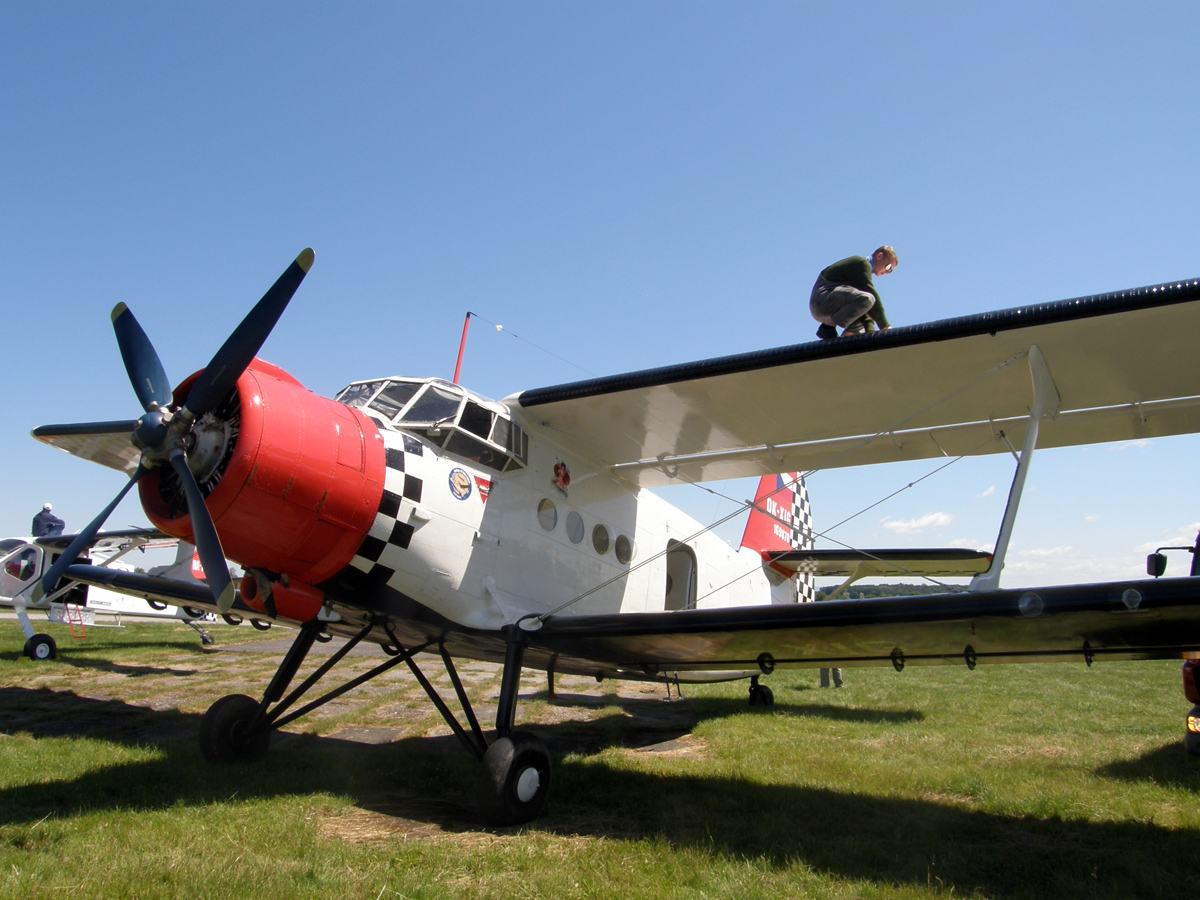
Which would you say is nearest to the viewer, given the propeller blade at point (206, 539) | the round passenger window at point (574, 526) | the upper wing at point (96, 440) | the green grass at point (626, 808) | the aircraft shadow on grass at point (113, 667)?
the green grass at point (626, 808)

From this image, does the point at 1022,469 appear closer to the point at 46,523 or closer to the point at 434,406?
the point at 434,406

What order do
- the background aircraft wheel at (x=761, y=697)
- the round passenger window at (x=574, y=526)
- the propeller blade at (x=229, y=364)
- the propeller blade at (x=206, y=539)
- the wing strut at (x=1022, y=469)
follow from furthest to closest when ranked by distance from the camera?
the background aircraft wheel at (x=761, y=697)
the round passenger window at (x=574, y=526)
the wing strut at (x=1022, y=469)
the propeller blade at (x=229, y=364)
the propeller blade at (x=206, y=539)

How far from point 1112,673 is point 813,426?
16309 millimetres

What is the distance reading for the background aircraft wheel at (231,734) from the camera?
6348mm

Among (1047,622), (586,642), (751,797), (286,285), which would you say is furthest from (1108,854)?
(286,285)

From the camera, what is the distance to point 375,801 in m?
5.55

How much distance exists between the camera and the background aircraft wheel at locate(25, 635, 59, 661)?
13.8m

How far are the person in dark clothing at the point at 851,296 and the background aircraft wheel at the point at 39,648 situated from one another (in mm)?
15824

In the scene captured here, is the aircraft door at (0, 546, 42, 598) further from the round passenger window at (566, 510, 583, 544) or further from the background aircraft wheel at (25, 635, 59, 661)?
the round passenger window at (566, 510, 583, 544)

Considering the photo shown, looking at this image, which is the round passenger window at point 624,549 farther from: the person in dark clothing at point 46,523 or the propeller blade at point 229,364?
the person in dark clothing at point 46,523

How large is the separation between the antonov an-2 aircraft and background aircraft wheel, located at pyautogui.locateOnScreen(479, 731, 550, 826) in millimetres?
20

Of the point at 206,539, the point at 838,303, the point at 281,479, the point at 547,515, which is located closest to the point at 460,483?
the point at 547,515

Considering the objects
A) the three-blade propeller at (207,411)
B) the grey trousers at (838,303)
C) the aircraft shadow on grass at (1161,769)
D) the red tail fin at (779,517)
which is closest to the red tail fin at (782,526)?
the red tail fin at (779,517)

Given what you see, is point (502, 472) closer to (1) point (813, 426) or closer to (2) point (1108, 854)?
(1) point (813, 426)
